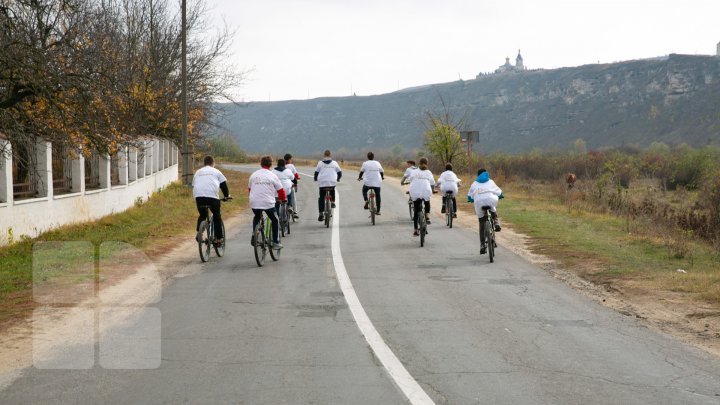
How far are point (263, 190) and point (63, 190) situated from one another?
22.5 feet

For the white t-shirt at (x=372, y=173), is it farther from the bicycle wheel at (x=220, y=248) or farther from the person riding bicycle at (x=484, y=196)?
the bicycle wheel at (x=220, y=248)

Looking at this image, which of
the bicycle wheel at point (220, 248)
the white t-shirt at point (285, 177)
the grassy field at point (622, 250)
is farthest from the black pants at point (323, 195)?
the bicycle wheel at point (220, 248)

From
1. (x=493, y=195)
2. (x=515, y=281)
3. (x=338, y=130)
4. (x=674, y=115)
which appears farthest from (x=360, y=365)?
(x=338, y=130)

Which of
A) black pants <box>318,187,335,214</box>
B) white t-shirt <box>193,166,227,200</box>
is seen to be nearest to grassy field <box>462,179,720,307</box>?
black pants <box>318,187,335,214</box>

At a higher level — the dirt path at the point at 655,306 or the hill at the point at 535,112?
the hill at the point at 535,112

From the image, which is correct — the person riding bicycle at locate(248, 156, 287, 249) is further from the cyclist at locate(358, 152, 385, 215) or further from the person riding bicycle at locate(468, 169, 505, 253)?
the cyclist at locate(358, 152, 385, 215)

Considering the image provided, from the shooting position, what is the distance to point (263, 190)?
41.3 feet

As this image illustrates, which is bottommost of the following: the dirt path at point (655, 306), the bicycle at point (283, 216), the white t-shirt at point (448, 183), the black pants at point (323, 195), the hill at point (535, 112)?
the dirt path at point (655, 306)

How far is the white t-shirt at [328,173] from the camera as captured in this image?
61.4ft

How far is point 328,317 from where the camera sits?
8109mm

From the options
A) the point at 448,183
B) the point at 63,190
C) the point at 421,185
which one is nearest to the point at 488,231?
the point at 421,185

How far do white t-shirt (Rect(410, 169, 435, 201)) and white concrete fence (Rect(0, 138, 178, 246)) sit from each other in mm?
6988

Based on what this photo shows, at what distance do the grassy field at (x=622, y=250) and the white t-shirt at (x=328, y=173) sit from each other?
5092 millimetres

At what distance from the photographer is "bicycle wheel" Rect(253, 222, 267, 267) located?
12.1m
